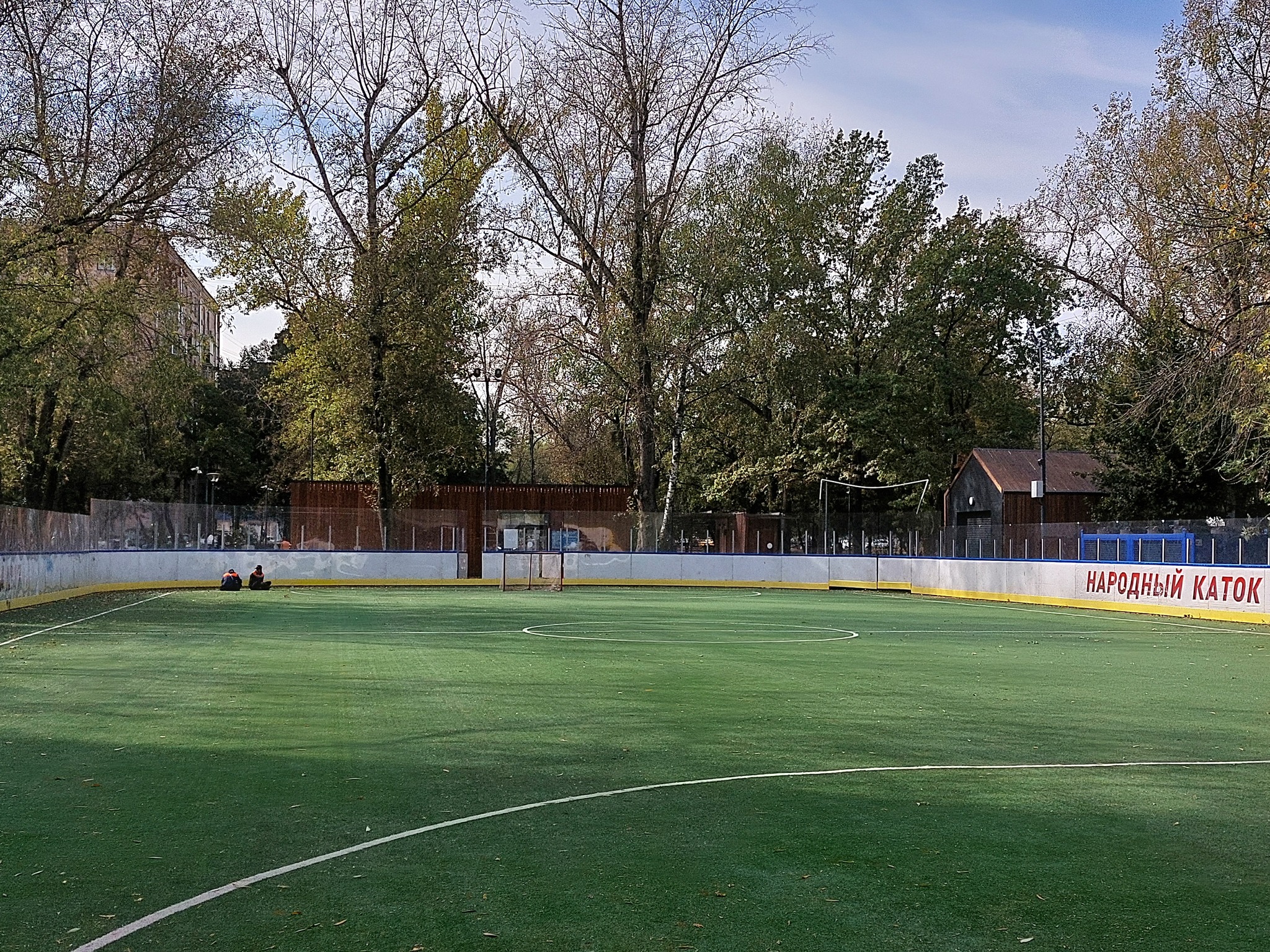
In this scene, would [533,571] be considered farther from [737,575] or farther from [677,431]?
[677,431]

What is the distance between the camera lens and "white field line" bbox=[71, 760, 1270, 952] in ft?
19.8

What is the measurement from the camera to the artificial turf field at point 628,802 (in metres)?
6.11

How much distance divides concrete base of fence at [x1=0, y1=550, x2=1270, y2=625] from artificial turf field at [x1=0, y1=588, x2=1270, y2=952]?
12373 millimetres

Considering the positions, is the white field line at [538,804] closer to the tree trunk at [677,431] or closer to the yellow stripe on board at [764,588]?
the yellow stripe on board at [764,588]

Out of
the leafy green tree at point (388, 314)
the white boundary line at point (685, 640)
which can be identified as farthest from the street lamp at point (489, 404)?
the white boundary line at point (685, 640)

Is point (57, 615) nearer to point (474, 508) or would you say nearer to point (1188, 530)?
point (474, 508)

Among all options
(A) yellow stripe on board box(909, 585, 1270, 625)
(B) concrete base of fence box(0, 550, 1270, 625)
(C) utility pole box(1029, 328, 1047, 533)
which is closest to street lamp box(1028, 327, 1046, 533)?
(C) utility pole box(1029, 328, 1047, 533)

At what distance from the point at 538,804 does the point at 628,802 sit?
2.03 ft

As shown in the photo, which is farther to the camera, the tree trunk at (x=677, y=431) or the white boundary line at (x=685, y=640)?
the tree trunk at (x=677, y=431)

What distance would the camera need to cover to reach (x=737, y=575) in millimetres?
49500

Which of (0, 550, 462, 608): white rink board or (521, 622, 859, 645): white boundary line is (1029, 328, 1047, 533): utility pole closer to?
(521, 622, 859, 645): white boundary line

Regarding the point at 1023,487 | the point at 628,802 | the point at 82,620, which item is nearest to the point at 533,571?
the point at 1023,487

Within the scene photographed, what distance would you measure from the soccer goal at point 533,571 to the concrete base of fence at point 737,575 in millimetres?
432

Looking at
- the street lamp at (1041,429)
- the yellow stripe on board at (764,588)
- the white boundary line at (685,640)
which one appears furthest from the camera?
the street lamp at (1041,429)
